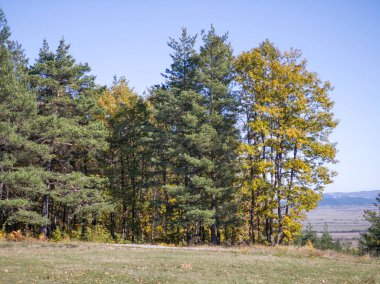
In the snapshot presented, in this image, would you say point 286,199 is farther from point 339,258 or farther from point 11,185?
point 11,185

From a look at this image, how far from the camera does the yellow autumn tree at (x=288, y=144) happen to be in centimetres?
2350

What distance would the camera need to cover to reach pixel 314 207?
23062 millimetres

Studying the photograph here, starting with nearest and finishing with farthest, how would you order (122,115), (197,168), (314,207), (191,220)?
1. (314,207)
2. (191,220)
3. (197,168)
4. (122,115)

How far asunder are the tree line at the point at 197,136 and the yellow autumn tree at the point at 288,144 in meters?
0.07

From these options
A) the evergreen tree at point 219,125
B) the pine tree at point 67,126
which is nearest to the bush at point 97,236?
the pine tree at point 67,126

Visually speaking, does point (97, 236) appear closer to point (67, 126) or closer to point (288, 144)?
point (67, 126)

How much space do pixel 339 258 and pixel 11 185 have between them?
21.4m

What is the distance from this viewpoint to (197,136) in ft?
83.8

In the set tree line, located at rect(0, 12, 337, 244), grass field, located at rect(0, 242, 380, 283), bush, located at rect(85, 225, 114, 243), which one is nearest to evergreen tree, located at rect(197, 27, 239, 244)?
tree line, located at rect(0, 12, 337, 244)

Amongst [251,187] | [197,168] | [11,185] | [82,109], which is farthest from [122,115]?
[251,187]

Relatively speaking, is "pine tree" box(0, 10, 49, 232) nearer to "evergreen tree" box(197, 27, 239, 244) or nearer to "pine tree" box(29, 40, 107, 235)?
"pine tree" box(29, 40, 107, 235)

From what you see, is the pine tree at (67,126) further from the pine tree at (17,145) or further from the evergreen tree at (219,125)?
the evergreen tree at (219,125)

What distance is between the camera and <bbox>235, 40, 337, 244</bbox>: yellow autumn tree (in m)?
23.5

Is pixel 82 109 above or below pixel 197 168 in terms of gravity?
above
